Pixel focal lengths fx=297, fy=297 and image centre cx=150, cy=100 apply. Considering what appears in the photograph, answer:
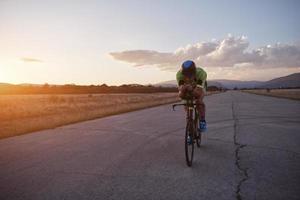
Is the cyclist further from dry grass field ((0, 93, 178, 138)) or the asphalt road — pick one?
dry grass field ((0, 93, 178, 138))

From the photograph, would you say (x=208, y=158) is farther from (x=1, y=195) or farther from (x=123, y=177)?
(x=1, y=195)

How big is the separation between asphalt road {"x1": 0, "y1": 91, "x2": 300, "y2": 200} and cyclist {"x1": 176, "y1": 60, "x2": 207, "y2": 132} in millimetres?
1449

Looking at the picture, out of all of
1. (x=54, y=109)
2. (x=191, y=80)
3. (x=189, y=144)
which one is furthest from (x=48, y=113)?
(x=189, y=144)

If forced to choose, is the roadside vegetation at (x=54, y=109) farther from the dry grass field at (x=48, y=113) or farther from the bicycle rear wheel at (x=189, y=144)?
the bicycle rear wheel at (x=189, y=144)

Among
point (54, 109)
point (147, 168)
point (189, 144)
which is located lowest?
point (54, 109)

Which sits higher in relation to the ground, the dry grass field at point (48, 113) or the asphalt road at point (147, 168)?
the asphalt road at point (147, 168)

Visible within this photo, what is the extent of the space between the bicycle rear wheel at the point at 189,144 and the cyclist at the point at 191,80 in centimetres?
58

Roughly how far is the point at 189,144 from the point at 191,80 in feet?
4.51

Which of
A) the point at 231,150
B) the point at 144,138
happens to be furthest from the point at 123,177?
the point at 144,138

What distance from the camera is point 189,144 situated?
6039mm

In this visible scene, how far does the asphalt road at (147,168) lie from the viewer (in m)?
4.48

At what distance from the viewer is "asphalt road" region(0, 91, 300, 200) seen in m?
4.48

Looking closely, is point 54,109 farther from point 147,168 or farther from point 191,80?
point 147,168

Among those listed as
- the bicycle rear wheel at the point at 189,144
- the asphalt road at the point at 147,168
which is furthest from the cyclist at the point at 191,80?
the asphalt road at the point at 147,168
